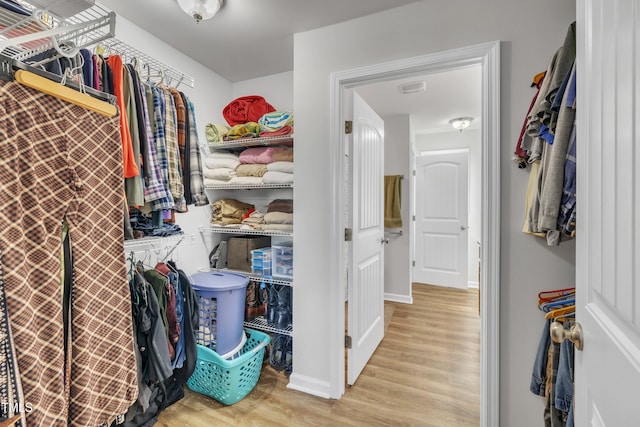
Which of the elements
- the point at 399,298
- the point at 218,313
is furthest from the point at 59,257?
the point at 399,298

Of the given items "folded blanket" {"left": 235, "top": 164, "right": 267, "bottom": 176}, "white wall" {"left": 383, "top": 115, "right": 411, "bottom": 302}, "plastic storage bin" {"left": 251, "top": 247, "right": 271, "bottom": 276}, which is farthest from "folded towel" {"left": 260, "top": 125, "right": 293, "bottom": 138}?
"white wall" {"left": 383, "top": 115, "right": 411, "bottom": 302}

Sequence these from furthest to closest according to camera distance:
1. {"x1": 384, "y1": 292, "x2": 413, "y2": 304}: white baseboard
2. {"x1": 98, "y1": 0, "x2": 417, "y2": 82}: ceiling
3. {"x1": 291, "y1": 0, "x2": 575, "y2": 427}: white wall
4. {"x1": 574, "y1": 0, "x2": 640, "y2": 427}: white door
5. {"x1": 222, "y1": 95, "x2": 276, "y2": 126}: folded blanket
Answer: {"x1": 384, "y1": 292, "x2": 413, "y2": 304}: white baseboard, {"x1": 222, "y1": 95, "x2": 276, "y2": 126}: folded blanket, {"x1": 98, "y1": 0, "x2": 417, "y2": 82}: ceiling, {"x1": 291, "y1": 0, "x2": 575, "y2": 427}: white wall, {"x1": 574, "y1": 0, "x2": 640, "y2": 427}: white door

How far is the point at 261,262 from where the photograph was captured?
7.63ft

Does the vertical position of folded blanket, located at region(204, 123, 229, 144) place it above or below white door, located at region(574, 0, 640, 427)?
above

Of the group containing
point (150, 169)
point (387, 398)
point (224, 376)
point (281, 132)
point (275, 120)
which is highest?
point (275, 120)

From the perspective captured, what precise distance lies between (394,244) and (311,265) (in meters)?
2.26

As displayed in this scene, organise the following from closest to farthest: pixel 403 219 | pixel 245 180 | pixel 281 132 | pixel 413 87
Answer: pixel 281 132
pixel 245 180
pixel 413 87
pixel 403 219

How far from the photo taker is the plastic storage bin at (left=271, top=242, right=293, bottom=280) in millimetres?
2275

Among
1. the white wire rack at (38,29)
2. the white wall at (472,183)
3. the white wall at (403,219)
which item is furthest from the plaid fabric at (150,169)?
the white wall at (472,183)

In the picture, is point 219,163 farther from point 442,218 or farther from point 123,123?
point 442,218

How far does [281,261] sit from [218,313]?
1.89ft

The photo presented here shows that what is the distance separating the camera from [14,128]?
2.70 feet

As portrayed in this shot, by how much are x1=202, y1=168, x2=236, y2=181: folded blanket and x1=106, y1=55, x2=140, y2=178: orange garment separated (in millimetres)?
1163

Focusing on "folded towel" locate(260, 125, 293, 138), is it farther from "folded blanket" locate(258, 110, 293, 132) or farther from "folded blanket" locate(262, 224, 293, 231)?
"folded blanket" locate(262, 224, 293, 231)
